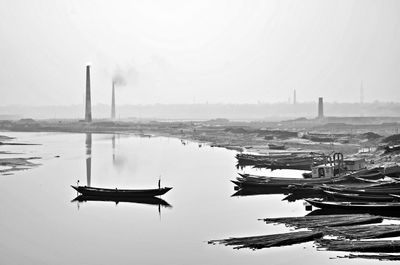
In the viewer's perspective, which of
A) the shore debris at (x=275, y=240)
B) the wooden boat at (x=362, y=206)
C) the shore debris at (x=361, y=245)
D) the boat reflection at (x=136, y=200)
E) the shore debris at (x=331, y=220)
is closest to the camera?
the shore debris at (x=361, y=245)

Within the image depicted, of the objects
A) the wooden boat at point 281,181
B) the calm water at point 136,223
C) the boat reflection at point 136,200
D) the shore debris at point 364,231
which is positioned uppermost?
the wooden boat at point 281,181

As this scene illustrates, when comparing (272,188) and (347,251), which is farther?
(272,188)

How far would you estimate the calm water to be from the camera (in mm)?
30844

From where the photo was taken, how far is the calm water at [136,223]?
3084 cm

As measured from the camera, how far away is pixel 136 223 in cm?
3928

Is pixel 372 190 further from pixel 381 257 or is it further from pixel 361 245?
pixel 381 257

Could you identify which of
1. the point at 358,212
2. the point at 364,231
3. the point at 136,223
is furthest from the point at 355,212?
the point at 136,223

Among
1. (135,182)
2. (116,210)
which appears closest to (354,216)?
(116,210)

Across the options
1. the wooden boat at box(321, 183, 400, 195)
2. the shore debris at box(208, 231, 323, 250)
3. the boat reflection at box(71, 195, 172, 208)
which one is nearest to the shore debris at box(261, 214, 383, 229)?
the shore debris at box(208, 231, 323, 250)

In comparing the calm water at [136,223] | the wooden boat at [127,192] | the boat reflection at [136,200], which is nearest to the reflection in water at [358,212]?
the calm water at [136,223]

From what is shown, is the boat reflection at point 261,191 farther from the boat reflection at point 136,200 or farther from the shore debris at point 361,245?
the shore debris at point 361,245

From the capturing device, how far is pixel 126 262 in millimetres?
30422

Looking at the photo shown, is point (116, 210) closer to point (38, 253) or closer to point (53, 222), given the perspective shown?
point (53, 222)

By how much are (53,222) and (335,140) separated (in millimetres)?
72496
